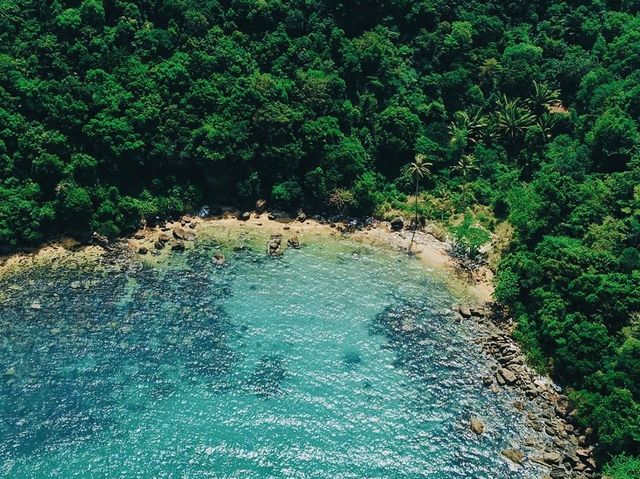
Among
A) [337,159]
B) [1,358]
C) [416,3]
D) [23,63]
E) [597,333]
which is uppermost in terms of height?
[416,3]

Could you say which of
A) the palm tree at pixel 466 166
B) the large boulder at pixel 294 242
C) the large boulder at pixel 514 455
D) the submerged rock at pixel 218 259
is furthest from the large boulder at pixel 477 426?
the palm tree at pixel 466 166

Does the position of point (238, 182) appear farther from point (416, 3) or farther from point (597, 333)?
point (597, 333)

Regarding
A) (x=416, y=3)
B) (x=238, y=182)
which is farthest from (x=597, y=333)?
(x=416, y=3)

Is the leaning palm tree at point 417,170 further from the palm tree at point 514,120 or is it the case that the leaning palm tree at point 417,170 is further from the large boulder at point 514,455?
the large boulder at point 514,455

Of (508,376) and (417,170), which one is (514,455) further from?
(417,170)

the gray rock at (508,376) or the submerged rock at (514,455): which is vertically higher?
the gray rock at (508,376)
